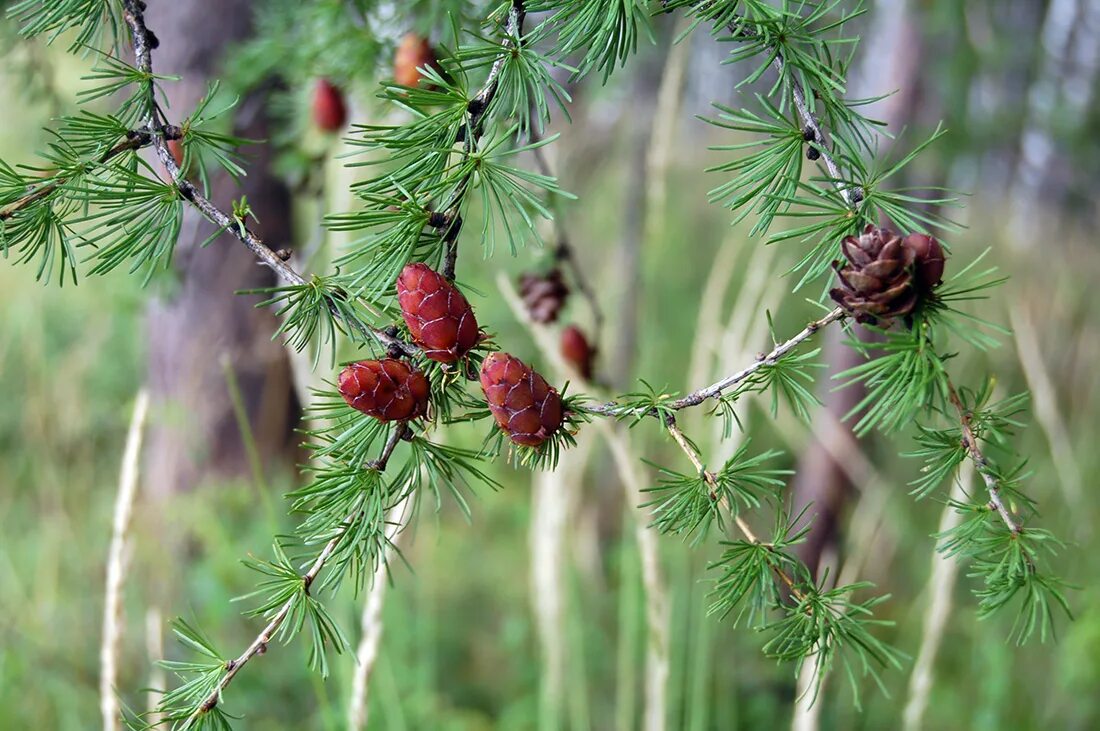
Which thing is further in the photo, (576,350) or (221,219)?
(576,350)

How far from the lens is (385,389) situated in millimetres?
420

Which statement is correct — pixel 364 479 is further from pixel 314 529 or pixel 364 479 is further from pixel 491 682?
pixel 491 682

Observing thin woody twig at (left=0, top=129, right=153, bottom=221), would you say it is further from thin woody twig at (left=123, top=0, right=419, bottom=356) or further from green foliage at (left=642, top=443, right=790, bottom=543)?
green foliage at (left=642, top=443, right=790, bottom=543)

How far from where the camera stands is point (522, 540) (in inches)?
81.8

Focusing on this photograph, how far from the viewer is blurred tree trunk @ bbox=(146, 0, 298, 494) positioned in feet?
5.50

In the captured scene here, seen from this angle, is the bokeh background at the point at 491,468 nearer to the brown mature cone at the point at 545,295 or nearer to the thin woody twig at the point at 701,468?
the brown mature cone at the point at 545,295

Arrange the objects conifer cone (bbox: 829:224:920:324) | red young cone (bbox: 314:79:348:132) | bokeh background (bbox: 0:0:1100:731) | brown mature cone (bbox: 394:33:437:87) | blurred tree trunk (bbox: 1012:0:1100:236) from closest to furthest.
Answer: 1. conifer cone (bbox: 829:224:920:324)
2. brown mature cone (bbox: 394:33:437:87)
3. red young cone (bbox: 314:79:348:132)
4. bokeh background (bbox: 0:0:1100:731)
5. blurred tree trunk (bbox: 1012:0:1100:236)

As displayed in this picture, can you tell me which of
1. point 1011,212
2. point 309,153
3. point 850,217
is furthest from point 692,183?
point 850,217

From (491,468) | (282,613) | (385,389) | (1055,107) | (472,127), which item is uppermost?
(1055,107)

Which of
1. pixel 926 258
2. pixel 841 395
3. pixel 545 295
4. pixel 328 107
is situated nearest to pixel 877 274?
pixel 926 258

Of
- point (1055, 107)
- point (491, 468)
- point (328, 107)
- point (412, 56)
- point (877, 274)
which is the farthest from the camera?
point (1055, 107)

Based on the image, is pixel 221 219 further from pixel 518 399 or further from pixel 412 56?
pixel 412 56

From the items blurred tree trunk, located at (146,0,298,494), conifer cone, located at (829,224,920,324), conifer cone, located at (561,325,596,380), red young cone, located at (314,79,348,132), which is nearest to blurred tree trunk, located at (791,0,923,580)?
conifer cone, located at (561,325,596,380)

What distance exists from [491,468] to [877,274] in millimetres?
1674
